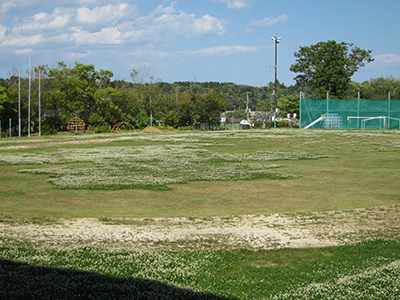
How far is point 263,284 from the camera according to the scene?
16.3 ft

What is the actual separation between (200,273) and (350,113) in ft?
172

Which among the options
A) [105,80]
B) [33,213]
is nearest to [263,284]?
[33,213]

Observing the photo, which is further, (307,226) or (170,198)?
Answer: (170,198)

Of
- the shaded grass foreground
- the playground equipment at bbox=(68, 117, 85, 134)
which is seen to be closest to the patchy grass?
the shaded grass foreground

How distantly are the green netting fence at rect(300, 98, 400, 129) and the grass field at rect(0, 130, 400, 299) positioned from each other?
33.1 meters

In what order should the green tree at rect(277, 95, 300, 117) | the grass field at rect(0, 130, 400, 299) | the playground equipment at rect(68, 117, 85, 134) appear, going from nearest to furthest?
the grass field at rect(0, 130, 400, 299), the playground equipment at rect(68, 117, 85, 134), the green tree at rect(277, 95, 300, 117)

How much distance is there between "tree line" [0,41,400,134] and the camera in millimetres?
48906

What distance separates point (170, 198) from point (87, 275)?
5788mm

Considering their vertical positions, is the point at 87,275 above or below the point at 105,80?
below

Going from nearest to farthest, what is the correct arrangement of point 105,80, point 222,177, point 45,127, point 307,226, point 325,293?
point 325,293
point 307,226
point 222,177
point 45,127
point 105,80

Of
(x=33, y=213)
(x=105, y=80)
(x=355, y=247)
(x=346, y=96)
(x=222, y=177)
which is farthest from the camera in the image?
(x=346, y=96)

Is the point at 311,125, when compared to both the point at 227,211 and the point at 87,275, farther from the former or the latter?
the point at 87,275

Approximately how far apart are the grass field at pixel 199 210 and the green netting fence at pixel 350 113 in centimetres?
3313

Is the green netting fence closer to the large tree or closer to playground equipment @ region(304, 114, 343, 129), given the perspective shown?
playground equipment @ region(304, 114, 343, 129)
